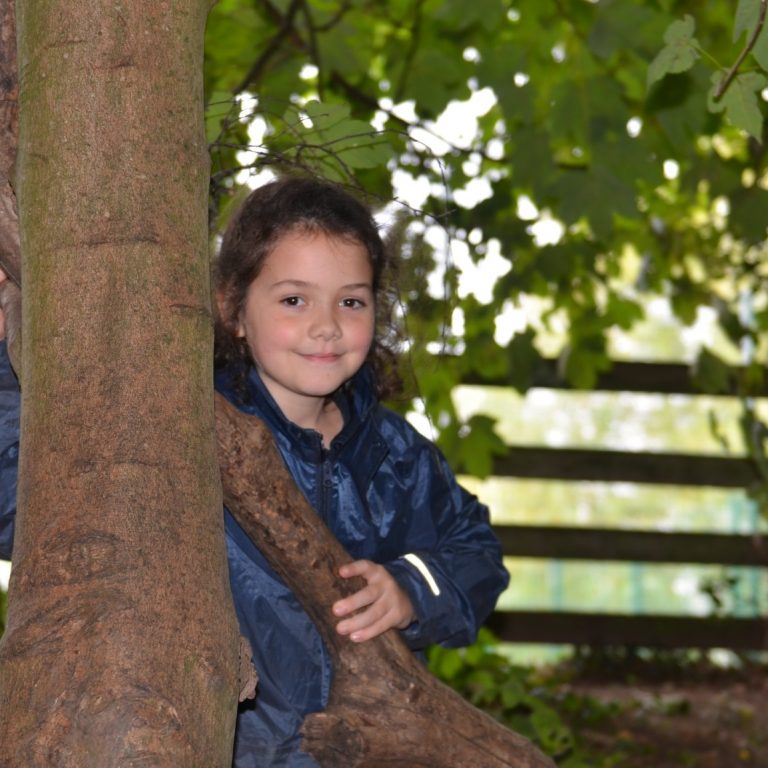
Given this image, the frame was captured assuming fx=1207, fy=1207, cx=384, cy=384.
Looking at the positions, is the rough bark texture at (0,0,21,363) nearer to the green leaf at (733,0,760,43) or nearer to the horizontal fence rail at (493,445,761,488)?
the green leaf at (733,0,760,43)

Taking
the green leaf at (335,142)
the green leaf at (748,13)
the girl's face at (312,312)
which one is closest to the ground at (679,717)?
the girl's face at (312,312)

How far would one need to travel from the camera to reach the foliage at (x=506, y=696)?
10.7 ft

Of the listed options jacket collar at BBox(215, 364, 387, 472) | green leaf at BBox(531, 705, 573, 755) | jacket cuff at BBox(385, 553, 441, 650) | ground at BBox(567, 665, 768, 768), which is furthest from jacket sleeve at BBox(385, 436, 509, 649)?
ground at BBox(567, 665, 768, 768)

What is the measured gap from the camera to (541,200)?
338 centimetres

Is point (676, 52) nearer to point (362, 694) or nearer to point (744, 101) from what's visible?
point (744, 101)

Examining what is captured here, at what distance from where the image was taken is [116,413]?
3.54 ft

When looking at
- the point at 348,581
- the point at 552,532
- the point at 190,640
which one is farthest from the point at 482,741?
the point at 552,532

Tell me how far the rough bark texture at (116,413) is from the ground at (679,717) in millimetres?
3322

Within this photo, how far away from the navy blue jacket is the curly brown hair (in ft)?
0.26

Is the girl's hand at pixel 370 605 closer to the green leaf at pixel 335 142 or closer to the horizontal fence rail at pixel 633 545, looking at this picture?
the green leaf at pixel 335 142

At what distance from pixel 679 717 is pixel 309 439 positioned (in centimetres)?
360

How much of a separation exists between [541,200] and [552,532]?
10.8ft

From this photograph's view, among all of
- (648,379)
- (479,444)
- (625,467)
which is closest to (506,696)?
(479,444)

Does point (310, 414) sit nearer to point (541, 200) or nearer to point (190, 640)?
point (190, 640)
